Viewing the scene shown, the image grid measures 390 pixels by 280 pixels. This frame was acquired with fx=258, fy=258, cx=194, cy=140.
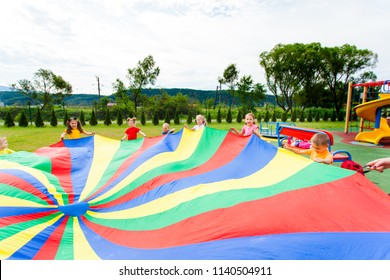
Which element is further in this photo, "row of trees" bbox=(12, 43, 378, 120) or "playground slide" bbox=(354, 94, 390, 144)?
"row of trees" bbox=(12, 43, 378, 120)

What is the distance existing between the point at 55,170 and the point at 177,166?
1.68 metres

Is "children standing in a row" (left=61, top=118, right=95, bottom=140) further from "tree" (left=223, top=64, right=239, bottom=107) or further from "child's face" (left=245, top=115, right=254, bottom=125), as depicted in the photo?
"tree" (left=223, top=64, right=239, bottom=107)

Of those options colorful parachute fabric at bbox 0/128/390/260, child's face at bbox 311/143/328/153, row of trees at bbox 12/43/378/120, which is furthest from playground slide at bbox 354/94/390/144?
row of trees at bbox 12/43/378/120

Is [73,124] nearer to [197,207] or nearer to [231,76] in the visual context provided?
[197,207]

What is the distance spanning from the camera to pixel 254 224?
65.1 inches

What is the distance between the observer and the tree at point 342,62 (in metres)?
23.0

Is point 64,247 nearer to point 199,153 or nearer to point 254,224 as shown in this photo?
point 254,224

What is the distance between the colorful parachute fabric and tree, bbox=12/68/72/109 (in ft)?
90.5

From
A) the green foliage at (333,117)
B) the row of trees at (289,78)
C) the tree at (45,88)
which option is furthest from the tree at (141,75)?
the green foliage at (333,117)

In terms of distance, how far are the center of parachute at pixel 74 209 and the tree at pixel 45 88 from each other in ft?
93.5

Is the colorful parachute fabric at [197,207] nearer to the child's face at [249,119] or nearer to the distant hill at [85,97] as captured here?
the child's face at [249,119]

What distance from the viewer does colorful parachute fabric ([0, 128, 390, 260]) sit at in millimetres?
1513

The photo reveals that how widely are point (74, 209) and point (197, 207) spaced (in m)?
1.28
